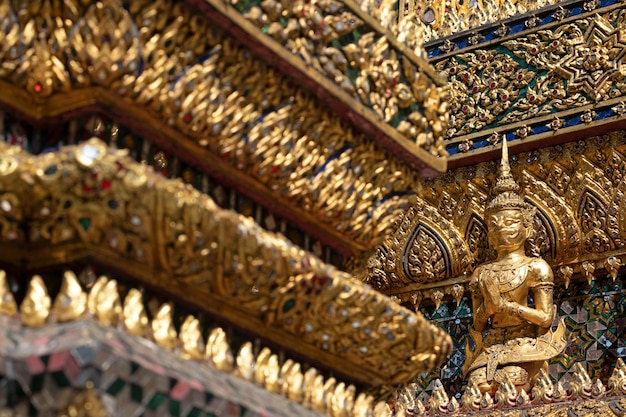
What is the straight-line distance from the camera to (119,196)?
4.58ft

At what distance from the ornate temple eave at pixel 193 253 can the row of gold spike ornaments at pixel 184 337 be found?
29 mm

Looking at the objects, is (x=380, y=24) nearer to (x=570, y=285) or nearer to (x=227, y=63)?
(x=227, y=63)

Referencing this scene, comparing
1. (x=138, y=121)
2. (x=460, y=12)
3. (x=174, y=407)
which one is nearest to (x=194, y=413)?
(x=174, y=407)

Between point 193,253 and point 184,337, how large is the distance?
0.36ft

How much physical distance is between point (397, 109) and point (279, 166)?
273mm

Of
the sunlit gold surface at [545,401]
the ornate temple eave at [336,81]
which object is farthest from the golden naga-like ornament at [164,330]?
the sunlit gold surface at [545,401]

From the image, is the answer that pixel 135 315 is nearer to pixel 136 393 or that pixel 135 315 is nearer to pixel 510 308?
pixel 136 393

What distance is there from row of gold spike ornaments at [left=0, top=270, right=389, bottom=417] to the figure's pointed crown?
3.15 meters

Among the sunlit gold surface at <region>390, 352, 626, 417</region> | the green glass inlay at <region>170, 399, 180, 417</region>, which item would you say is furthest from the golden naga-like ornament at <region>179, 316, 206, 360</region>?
the sunlit gold surface at <region>390, 352, 626, 417</region>

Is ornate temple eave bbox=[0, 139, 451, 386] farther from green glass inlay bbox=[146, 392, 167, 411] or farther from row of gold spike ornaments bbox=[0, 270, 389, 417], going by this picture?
green glass inlay bbox=[146, 392, 167, 411]

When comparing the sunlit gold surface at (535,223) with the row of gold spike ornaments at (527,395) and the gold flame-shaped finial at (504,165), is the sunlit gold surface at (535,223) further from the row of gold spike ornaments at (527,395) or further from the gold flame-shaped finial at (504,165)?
the row of gold spike ornaments at (527,395)

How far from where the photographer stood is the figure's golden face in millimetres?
4977

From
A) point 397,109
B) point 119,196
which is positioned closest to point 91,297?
point 119,196

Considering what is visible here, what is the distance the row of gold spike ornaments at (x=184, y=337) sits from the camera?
1397 mm
